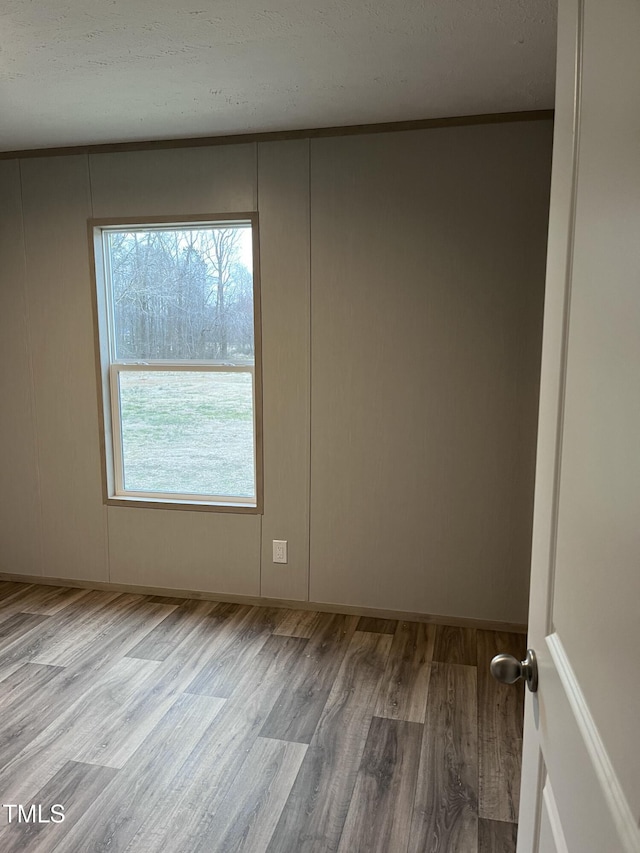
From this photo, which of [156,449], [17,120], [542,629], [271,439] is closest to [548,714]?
[542,629]

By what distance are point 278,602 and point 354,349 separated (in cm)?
144

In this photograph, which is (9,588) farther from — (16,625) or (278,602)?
(278,602)

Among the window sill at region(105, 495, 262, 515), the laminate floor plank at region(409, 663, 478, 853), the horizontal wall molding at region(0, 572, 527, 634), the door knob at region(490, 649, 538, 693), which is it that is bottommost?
the laminate floor plank at region(409, 663, 478, 853)

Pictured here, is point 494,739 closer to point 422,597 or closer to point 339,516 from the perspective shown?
point 422,597

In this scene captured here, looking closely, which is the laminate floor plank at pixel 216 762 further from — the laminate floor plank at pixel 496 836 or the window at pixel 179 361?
the window at pixel 179 361

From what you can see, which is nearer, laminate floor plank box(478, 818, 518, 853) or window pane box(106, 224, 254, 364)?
laminate floor plank box(478, 818, 518, 853)

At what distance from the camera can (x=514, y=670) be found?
100cm

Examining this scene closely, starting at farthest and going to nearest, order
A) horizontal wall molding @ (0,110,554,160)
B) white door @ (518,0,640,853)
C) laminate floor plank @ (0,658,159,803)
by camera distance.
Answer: horizontal wall molding @ (0,110,554,160)
laminate floor plank @ (0,658,159,803)
white door @ (518,0,640,853)

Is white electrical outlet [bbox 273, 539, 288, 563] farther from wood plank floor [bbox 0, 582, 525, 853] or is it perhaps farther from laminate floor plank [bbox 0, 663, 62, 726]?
laminate floor plank [bbox 0, 663, 62, 726]

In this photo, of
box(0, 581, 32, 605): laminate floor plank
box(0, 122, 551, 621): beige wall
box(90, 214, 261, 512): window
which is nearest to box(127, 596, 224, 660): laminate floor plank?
box(0, 122, 551, 621): beige wall

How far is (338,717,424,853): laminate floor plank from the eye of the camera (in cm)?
184

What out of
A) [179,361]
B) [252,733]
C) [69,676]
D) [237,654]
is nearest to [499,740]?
[252,733]

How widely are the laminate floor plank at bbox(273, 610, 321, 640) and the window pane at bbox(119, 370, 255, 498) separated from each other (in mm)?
696

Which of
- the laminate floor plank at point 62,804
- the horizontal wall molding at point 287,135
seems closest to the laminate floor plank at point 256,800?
Result: the laminate floor plank at point 62,804
